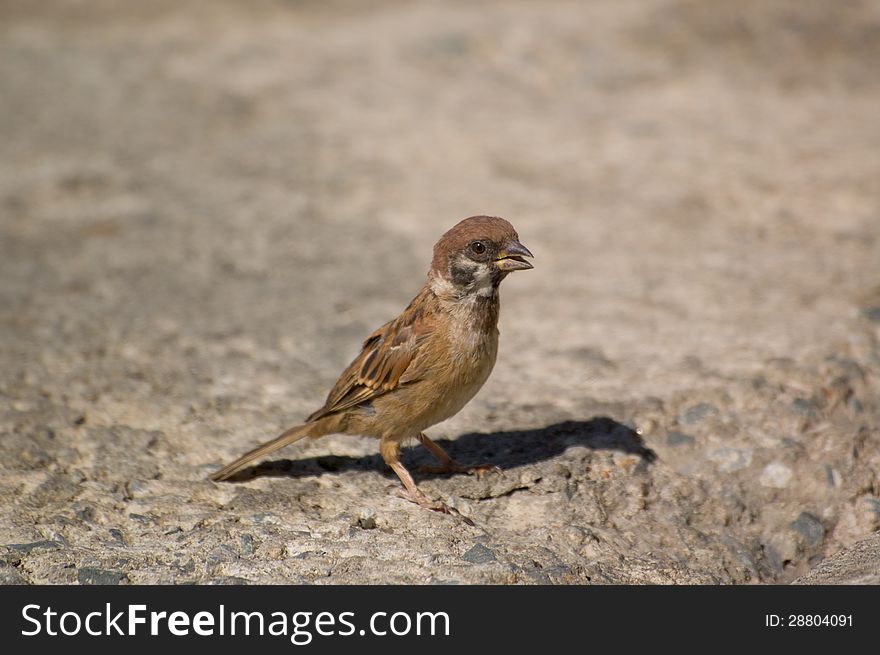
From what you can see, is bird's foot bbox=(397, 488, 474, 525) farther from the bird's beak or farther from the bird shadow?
the bird's beak

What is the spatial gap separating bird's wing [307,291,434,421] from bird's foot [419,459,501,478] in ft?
1.64

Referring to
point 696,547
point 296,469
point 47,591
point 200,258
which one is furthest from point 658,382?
point 200,258

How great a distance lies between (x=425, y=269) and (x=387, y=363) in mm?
2896

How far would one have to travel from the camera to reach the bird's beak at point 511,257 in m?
4.71

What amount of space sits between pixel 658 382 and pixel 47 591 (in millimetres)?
3286

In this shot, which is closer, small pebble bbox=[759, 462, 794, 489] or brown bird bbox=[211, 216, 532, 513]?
brown bird bbox=[211, 216, 532, 513]

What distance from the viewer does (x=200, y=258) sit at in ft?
25.8

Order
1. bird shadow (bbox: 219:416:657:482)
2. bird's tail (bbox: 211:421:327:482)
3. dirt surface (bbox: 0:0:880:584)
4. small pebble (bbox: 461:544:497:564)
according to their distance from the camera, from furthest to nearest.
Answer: bird shadow (bbox: 219:416:657:482) → bird's tail (bbox: 211:421:327:482) → dirt surface (bbox: 0:0:880:584) → small pebble (bbox: 461:544:497:564)

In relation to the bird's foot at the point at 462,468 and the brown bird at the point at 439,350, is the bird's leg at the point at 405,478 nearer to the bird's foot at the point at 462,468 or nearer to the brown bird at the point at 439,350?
the brown bird at the point at 439,350

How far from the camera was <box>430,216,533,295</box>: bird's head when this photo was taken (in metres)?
4.72

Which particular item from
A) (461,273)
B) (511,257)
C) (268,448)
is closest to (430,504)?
(268,448)

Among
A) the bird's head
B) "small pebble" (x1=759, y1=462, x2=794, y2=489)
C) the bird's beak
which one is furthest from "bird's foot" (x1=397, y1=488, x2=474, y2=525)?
"small pebble" (x1=759, y1=462, x2=794, y2=489)

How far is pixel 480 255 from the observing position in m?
4.75

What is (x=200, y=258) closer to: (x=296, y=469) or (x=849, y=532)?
(x=296, y=469)
